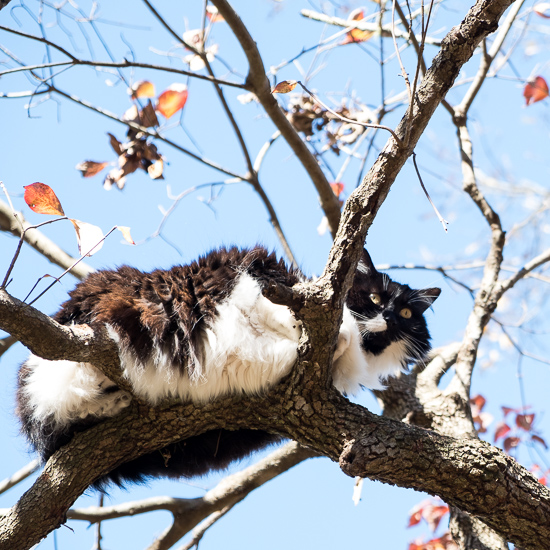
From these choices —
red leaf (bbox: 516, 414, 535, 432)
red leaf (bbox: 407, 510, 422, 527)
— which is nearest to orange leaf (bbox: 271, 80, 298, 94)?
red leaf (bbox: 516, 414, 535, 432)

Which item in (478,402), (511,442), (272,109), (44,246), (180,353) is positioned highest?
(272,109)

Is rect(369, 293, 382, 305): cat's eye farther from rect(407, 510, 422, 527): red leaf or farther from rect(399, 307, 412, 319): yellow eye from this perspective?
rect(407, 510, 422, 527): red leaf

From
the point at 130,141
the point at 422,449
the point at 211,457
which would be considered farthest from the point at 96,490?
the point at 130,141

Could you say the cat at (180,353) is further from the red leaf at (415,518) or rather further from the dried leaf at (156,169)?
the red leaf at (415,518)

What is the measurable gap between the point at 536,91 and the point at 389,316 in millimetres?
2093

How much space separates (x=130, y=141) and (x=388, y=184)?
1910 millimetres

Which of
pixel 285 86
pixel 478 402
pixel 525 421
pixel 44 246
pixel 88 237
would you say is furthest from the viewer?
pixel 478 402

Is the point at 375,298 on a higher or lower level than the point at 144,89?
lower

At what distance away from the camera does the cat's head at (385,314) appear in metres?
3.09

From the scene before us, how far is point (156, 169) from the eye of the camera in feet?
10.7

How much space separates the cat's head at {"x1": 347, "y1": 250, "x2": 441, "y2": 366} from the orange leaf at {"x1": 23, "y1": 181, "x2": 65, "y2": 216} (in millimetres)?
1743

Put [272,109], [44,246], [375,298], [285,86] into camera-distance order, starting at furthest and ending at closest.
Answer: [44,246]
[375,298]
[272,109]
[285,86]

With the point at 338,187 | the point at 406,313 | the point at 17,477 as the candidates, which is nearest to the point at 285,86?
the point at 406,313

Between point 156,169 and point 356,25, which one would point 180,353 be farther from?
point 356,25
